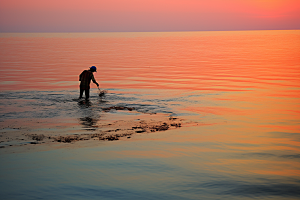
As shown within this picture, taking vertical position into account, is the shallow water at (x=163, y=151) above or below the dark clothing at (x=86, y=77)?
below

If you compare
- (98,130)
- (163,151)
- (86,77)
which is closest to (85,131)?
(98,130)

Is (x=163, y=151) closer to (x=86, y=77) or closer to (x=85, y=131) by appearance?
(x=85, y=131)

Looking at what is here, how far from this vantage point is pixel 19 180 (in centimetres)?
652

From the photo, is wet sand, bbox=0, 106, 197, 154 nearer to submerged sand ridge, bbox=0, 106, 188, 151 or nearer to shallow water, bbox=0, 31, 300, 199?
submerged sand ridge, bbox=0, 106, 188, 151

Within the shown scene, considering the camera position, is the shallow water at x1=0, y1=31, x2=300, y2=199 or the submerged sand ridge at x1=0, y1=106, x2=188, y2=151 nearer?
the shallow water at x1=0, y1=31, x2=300, y2=199

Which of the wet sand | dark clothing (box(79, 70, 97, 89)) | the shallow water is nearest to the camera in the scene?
the shallow water

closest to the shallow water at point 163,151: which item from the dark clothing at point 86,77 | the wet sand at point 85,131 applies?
the wet sand at point 85,131

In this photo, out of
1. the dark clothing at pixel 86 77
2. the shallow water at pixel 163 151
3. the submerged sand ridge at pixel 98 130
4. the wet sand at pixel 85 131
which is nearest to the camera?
the shallow water at pixel 163 151

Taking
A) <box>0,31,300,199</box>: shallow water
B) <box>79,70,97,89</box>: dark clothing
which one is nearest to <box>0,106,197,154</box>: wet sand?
<box>0,31,300,199</box>: shallow water

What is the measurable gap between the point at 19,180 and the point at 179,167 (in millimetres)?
3440

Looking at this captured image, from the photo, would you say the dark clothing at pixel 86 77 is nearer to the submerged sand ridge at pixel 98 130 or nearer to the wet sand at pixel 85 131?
the submerged sand ridge at pixel 98 130

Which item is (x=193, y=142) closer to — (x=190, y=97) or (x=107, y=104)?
(x=107, y=104)

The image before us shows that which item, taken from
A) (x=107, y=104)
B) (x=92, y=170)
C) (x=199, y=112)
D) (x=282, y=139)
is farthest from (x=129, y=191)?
(x=107, y=104)

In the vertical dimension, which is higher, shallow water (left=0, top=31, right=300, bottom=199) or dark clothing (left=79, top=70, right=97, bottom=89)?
dark clothing (left=79, top=70, right=97, bottom=89)
